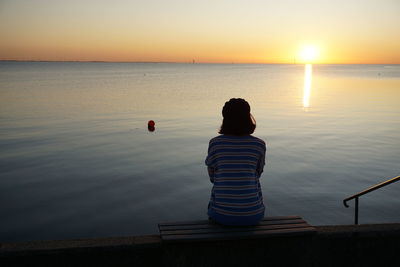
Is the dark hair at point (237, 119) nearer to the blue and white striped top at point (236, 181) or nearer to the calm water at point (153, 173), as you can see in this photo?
the blue and white striped top at point (236, 181)

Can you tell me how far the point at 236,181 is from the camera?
160 inches

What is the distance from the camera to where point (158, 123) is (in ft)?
71.5

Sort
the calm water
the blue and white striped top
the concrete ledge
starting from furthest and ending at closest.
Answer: the calm water → the blue and white striped top → the concrete ledge

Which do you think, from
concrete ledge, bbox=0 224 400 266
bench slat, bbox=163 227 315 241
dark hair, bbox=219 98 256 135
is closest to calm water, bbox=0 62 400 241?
concrete ledge, bbox=0 224 400 266

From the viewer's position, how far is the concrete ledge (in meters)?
3.80

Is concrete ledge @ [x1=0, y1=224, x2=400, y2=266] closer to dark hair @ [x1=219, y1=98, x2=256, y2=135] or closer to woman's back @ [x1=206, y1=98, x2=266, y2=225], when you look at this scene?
woman's back @ [x1=206, y1=98, x2=266, y2=225]

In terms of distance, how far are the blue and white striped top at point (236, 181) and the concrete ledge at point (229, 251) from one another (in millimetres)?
271

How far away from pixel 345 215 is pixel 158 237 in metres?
5.70

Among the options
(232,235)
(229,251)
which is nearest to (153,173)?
(229,251)

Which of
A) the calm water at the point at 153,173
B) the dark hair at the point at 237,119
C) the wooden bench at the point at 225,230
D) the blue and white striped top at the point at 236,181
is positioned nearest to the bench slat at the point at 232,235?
the wooden bench at the point at 225,230

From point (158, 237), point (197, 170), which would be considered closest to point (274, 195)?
point (197, 170)

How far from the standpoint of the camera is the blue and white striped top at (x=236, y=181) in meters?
4.06

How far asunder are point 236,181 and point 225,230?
49 cm

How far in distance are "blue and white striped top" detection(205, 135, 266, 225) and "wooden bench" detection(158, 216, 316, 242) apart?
3.4 inches
